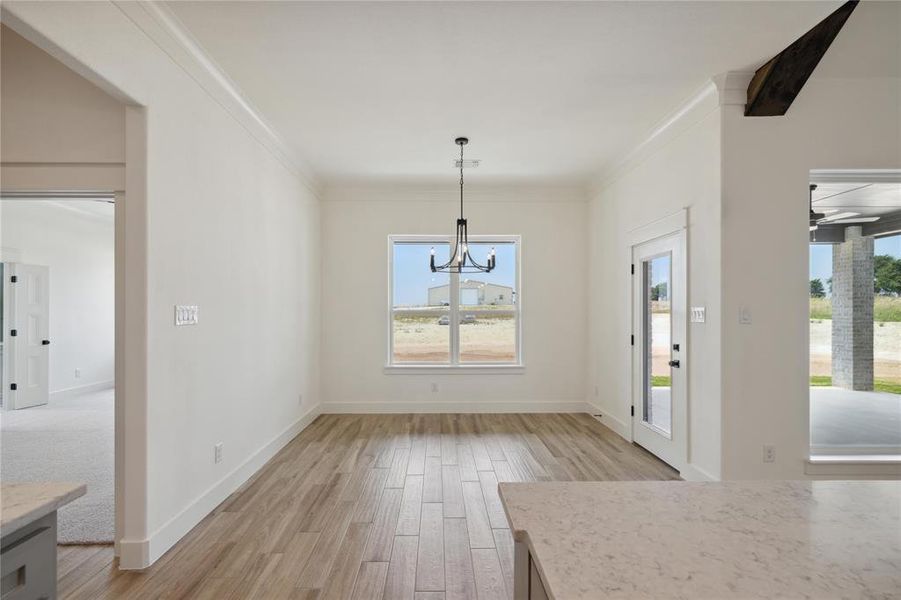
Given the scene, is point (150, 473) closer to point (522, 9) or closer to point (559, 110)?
point (522, 9)

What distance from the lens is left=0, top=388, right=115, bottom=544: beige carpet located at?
2898 millimetres

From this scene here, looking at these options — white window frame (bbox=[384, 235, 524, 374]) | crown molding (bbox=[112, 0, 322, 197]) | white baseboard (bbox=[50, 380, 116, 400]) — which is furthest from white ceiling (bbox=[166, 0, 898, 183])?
white baseboard (bbox=[50, 380, 116, 400])

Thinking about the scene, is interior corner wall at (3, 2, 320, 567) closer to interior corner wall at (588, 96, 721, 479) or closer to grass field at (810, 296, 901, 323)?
interior corner wall at (588, 96, 721, 479)

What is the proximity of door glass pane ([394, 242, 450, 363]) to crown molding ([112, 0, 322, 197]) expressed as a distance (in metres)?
2.27

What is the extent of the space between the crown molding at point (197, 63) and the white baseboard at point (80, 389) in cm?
574

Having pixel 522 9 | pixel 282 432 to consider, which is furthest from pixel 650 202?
pixel 282 432

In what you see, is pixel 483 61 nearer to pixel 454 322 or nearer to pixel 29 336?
pixel 454 322

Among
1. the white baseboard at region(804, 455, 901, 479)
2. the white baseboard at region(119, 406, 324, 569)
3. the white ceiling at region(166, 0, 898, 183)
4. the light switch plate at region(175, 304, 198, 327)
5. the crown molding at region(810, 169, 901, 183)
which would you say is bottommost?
the white baseboard at region(119, 406, 324, 569)

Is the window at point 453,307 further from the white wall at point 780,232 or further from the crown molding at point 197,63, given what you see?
the white wall at point 780,232

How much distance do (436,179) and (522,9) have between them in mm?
3245

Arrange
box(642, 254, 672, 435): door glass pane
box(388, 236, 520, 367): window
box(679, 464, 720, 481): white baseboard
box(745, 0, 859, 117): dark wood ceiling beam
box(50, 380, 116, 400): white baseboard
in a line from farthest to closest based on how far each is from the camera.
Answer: box(50, 380, 116, 400): white baseboard < box(388, 236, 520, 367): window < box(642, 254, 672, 435): door glass pane < box(679, 464, 720, 481): white baseboard < box(745, 0, 859, 117): dark wood ceiling beam

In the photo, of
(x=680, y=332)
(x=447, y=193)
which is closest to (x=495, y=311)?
(x=447, y=193)

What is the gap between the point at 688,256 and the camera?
3.70 metres

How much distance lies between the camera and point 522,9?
97.9 inches
